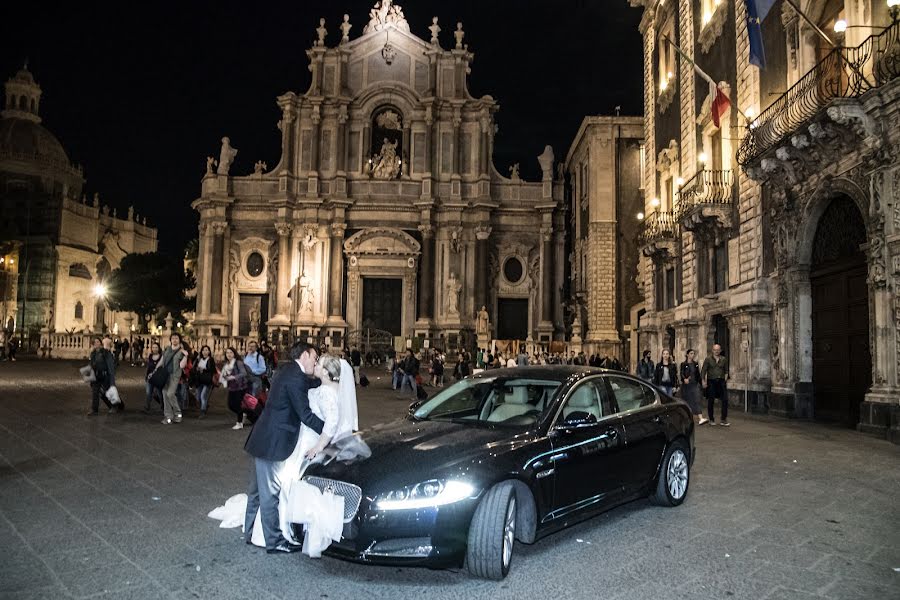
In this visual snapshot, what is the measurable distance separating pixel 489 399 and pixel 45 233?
64.9 metres

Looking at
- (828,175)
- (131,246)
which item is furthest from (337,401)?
(131,246)

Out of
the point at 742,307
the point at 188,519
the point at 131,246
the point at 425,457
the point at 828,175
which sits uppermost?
the point at 131,246

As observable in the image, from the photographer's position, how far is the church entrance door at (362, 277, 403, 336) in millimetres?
39031

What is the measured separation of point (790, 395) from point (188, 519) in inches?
512

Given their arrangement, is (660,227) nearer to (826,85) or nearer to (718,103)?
(718,103)

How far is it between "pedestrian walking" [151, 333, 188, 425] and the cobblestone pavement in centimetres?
284

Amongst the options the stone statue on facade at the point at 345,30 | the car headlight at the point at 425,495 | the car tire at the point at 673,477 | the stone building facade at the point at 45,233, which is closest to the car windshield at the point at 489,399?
the car headlight at the point at 425,495

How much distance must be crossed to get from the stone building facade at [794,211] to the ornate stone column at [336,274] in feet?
→ 67.8

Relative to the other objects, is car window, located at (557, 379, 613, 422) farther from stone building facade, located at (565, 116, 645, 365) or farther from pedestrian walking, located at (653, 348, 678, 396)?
stone building facade, located at (565, 116, 645, 365)

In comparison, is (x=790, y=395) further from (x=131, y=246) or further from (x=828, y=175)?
(x=131, y=246)

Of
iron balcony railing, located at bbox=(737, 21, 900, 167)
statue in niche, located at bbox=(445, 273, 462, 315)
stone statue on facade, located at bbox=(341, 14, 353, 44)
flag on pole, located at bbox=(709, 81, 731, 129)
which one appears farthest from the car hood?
stone statue on facade, located at bbox=(341, 14, 353, 44)

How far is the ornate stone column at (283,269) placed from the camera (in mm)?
37469

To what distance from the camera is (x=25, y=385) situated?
1928 centimetres

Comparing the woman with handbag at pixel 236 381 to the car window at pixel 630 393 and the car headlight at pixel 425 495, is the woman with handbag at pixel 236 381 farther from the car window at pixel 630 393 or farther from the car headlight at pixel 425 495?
the car headlight at pixel 425 495
